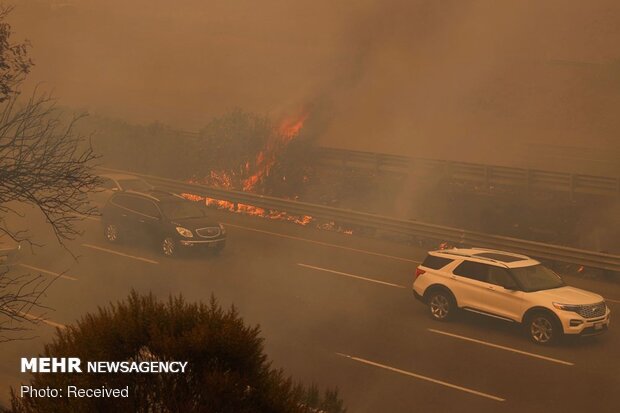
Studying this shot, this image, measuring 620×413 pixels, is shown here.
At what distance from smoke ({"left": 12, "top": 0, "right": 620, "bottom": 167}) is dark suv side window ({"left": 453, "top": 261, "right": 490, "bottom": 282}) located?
18.5 meters

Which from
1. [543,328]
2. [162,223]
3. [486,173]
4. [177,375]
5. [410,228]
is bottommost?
[177,375]

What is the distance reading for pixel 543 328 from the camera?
14.2 metres

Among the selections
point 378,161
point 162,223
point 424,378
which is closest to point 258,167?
point 378,161

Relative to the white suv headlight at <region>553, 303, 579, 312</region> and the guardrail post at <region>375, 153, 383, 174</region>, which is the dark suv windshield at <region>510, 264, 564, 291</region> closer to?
the white suv headlight at <region>553, 303, 579, 312</region>

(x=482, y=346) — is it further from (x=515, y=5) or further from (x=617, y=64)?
(x=515, y=5)

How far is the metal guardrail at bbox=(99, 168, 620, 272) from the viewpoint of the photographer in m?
→ 19.0

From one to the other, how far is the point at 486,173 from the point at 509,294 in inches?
445

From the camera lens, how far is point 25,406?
220 inches

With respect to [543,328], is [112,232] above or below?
above

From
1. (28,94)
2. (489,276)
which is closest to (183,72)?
(28,94)

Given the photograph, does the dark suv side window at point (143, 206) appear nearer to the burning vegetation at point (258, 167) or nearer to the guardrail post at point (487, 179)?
the burning vegetation at point (258, 167)

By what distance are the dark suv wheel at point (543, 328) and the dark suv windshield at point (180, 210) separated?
9.05m

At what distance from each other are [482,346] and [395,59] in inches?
1346

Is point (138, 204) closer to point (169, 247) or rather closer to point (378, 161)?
point (169, 247)
